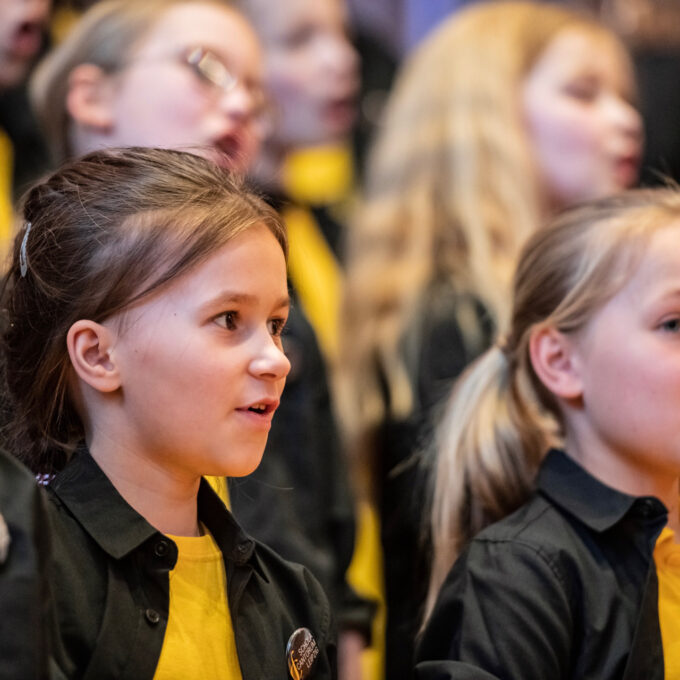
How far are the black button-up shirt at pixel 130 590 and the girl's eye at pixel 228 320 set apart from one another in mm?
222

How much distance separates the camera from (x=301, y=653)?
1376 mm

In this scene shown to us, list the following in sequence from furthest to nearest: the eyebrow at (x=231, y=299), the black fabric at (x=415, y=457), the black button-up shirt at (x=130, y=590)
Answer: the black fabric at (x=415, y=457) < the eyebrow at (x=231, y=299) < the black button-up shirt at (x=130, y=590)

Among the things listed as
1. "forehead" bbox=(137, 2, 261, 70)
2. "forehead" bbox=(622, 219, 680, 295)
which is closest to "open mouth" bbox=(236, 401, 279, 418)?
"forehead" bbox=(622, 219, 680, 295)

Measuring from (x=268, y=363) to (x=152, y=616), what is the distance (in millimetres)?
313

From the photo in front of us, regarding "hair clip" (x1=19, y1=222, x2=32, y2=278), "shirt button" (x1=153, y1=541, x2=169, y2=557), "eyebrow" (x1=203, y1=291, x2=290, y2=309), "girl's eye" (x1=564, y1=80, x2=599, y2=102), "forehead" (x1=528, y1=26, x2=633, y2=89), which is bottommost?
"shirt button" (x1=153, y1=541, x2=169, y2=557)

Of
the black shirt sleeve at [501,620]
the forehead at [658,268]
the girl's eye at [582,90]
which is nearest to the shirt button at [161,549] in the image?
the black shirt sleeve at [501,620]

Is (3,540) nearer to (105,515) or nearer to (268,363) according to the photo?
(105,515)

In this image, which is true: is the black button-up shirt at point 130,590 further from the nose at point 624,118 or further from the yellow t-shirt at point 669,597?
the nose at point 624,118

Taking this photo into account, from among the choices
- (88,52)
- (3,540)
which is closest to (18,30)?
(88,52)

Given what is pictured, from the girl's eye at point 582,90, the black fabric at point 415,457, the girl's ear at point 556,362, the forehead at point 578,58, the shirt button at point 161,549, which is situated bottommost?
the black fabric at point 415,457

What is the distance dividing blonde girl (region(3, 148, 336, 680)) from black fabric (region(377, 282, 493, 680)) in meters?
0.54

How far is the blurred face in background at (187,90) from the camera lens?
211 cm

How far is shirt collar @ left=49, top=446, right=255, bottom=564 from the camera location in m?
1.25

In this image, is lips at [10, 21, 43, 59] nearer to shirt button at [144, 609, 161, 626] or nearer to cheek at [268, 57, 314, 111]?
cheek at [268, 57, 314, 111]
